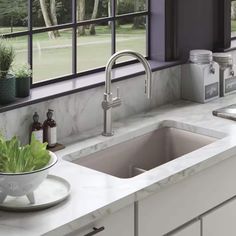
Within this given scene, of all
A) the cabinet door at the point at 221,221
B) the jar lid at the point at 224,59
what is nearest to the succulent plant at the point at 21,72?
the cabinet door at the point at 221,221

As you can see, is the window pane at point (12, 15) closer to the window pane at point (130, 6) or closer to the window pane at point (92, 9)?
the window pane at point (92, 9)

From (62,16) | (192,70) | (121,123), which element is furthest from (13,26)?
(192,70)

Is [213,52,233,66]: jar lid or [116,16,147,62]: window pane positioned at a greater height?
[116,16,147,62]: window pane

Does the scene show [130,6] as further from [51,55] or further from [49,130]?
[49,130]

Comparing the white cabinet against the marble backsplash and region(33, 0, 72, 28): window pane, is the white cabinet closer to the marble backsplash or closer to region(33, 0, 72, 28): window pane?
the marble backsplash

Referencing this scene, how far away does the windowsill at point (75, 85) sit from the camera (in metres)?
2.80

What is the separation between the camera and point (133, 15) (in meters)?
3.46

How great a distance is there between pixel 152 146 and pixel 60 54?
0.58 m

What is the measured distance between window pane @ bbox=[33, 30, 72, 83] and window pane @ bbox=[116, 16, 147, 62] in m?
0.32

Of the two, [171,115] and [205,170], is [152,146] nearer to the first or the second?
[171,115]

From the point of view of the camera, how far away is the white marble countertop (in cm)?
220

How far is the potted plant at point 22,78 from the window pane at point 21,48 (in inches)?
3.7

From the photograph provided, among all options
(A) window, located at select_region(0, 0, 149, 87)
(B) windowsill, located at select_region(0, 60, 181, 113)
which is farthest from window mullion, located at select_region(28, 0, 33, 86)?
(B) windowsill, located at select_region(0, 60, 181, 113)

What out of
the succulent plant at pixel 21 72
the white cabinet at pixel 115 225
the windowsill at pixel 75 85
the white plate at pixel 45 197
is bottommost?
the white cabinet at pixel 115 225
